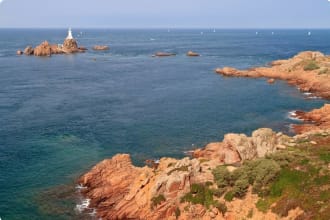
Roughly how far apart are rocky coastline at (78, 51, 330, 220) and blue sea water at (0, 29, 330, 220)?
19.4ft

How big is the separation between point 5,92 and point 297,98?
255 feet

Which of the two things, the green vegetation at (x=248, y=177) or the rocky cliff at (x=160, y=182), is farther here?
the rocky cliff at (x=160, y=182)

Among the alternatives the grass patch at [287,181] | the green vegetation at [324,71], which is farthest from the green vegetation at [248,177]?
the green vegetation at [324,71]

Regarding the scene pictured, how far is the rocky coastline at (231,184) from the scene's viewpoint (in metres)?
39.6

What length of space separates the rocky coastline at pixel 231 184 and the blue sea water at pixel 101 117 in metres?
5.92

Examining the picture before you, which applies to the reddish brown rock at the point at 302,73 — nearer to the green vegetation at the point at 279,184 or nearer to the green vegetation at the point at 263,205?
the green vegetation at the point at 279,184

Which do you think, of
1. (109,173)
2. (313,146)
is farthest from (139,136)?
(313,146)

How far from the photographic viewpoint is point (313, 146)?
4766cm

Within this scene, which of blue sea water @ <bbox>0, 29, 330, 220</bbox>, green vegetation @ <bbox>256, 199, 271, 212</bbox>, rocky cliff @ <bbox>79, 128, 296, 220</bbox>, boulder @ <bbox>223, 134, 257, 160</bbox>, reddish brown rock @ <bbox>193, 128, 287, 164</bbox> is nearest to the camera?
green vegetation @ <bbox>256, 199, 271, 212</bbox>

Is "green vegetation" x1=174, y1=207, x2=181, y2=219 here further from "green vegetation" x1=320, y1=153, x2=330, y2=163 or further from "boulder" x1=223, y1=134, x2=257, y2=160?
"green vegetation" x1=320, y1=153, x2=330, y2=163

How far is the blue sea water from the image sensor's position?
53969mm

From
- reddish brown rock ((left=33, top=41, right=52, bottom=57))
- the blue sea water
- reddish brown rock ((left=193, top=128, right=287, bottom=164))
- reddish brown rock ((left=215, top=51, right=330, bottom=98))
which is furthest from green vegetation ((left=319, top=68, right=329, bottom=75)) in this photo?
reddish brown rock ((left=33, top=41, right=52, bottom=57))

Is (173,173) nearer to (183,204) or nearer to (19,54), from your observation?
(183,204)

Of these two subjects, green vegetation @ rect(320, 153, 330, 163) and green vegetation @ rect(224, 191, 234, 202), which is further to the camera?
green vegetation @ rect(320, 153, 330, 163)
